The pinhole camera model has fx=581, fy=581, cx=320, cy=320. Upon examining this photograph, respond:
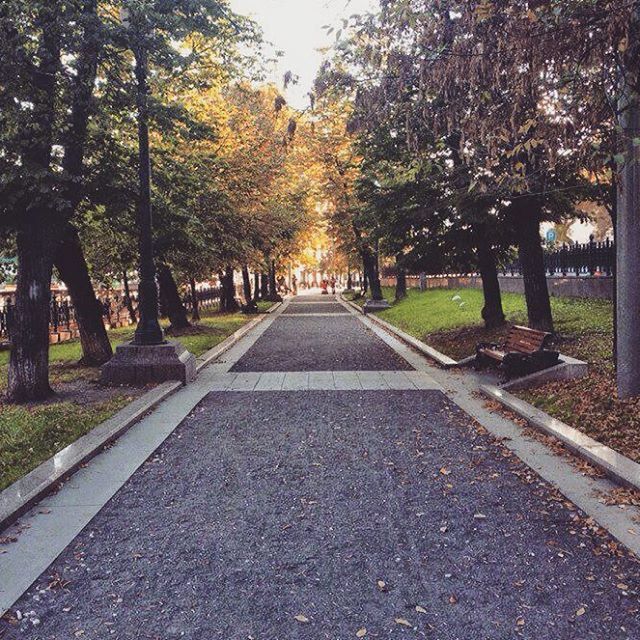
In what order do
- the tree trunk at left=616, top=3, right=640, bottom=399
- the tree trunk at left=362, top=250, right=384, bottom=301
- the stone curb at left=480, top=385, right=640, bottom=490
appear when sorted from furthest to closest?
the tree trunk at left=362, top=250, right=384, bottom=301 < the tree trunk at left=616, top=3, right=640, bottom=399 < the stone curb at left=480, top=385, right=640, bottom=490

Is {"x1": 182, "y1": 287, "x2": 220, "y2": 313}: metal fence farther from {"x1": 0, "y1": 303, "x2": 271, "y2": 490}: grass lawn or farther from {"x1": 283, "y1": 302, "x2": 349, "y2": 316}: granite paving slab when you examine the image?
{"x1": 0, "y1": 303, "x2": 271, "y2": 490}: grass lawn

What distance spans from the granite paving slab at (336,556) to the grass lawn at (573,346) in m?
1.30

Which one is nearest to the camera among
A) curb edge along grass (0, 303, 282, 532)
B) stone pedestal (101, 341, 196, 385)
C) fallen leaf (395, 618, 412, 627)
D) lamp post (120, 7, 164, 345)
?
fallen leaf (395, 618, 412, 627)

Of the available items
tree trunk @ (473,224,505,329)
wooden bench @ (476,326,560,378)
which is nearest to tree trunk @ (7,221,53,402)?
wooden bench @ (476,326,560,378)

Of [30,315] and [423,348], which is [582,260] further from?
[30,315]

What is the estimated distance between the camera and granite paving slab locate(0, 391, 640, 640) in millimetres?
3064

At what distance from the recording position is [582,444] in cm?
573

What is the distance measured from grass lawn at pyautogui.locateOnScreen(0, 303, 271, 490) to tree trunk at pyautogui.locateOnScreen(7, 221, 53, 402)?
0.36 metres

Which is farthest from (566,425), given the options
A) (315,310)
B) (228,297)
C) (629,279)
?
(228,297)

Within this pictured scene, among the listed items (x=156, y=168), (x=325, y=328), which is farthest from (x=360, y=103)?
(x=325, y=328)

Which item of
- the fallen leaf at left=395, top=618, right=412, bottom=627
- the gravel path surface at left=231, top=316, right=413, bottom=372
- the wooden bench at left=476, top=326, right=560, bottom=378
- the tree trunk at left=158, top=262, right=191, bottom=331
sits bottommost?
A: the gravel path surface at left=231, top=316, right=413, bottom=372

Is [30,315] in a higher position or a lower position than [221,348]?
higher

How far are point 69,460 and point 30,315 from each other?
4014 mm

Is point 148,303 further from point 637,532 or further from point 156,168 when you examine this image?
point 637,532
